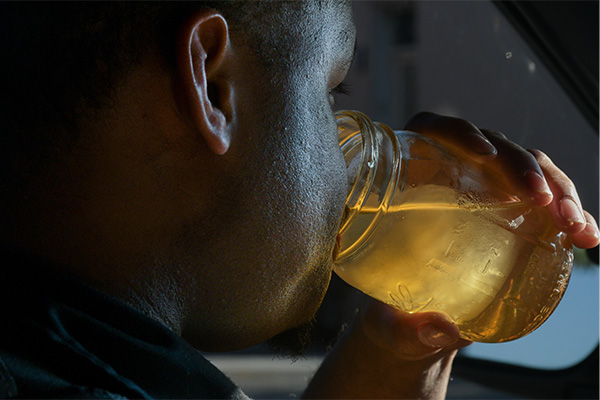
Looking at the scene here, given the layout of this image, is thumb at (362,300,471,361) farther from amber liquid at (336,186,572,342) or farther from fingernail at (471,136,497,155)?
fingernail at (471,136,497,155)

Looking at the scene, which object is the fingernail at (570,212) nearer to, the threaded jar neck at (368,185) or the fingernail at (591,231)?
the fingernail at (591,231)

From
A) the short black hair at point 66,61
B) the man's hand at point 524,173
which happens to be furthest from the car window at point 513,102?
the short black hair at point 66,61

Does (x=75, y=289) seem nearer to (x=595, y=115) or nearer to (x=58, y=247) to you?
(x=58, y=247)

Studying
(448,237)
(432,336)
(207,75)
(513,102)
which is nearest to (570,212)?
(448,237)

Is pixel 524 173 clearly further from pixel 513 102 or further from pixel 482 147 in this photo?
pixel 513 102

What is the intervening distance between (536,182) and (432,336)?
0.31 meters

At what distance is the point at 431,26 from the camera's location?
1.99m

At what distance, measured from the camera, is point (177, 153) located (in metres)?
0.80

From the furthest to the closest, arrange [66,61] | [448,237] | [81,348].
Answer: [448,237], [66,61], [81,348]

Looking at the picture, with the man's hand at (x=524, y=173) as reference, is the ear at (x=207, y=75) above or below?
above

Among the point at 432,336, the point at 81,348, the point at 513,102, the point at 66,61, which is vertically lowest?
the point at 513,102

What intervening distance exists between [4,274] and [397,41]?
2195 millimetres

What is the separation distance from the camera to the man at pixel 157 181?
728 millimetres

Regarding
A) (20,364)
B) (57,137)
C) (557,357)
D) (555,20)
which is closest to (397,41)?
(555,20)
